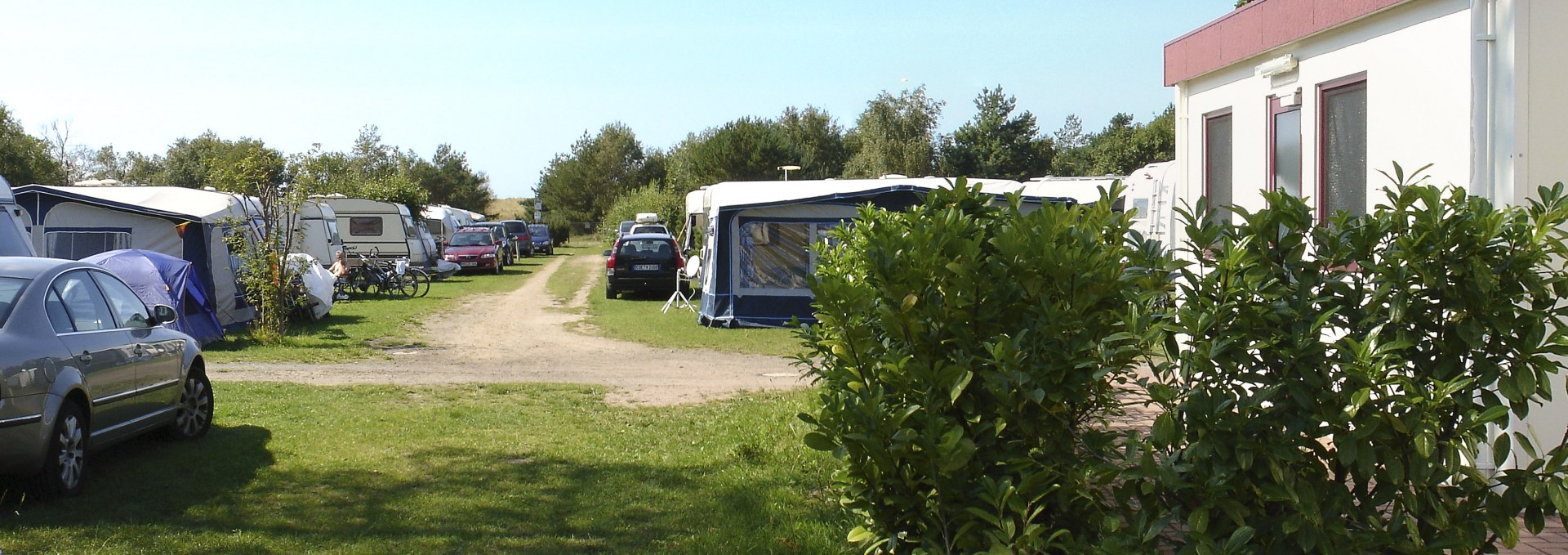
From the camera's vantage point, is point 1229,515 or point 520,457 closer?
point 1229,515

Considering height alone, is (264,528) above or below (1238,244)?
below

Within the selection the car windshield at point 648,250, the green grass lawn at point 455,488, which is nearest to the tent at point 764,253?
the car windshield at point 648,250

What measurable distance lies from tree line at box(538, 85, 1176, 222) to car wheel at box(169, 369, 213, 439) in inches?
1734

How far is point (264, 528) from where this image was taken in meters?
5.89

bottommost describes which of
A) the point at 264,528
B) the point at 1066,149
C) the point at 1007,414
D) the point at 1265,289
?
the point at 264,528

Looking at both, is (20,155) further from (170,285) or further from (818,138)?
(170,285)

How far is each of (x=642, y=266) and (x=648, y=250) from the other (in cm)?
50

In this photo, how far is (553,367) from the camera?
13633 millimetres

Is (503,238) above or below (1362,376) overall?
above

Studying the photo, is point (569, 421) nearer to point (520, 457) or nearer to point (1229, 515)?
point (520, 457)

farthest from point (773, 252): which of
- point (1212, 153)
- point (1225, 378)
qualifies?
point (1225, 378)

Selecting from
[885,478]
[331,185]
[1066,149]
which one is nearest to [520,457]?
[885,478]

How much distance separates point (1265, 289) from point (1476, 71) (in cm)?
339

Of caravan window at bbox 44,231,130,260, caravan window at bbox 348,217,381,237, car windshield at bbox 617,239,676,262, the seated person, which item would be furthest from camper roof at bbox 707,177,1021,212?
caravan window at bbox 348,217,381,237
